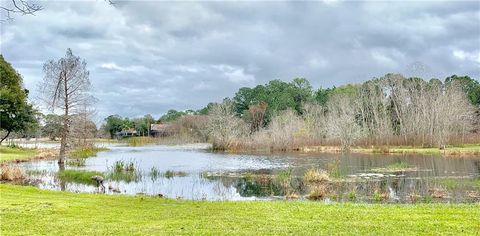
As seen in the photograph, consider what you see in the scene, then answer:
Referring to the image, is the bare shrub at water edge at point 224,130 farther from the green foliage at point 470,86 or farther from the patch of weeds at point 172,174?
the patch of weeds at point 172,174

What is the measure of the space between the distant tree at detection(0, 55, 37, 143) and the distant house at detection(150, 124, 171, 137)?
227 ft

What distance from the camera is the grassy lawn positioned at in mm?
9414

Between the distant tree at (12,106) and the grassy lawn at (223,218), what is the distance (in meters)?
38.1

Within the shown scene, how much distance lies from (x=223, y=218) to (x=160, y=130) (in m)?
122

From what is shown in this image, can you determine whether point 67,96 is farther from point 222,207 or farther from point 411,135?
point 411,135

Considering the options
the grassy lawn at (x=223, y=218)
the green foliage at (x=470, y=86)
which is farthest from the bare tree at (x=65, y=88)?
the green foliage at (x=470, y=86)

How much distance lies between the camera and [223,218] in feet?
36.0

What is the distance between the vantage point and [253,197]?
808 inches

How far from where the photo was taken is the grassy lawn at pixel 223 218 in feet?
30.9

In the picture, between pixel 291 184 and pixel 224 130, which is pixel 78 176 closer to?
pixel 291 184

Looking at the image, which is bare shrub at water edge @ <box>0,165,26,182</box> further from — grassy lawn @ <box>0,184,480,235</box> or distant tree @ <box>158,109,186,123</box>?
distant tree @ <box>158,109,186,123</box>

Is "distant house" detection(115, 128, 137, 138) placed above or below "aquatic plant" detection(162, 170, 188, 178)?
above

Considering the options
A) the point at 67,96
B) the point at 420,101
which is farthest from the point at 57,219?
the point at 420,101

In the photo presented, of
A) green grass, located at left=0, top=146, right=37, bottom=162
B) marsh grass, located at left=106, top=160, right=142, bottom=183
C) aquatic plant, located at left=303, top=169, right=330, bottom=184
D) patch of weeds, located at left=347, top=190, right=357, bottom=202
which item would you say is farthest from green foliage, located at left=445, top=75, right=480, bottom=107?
patch of weeds, located at left=347, top=190, right=357, bottom=202
